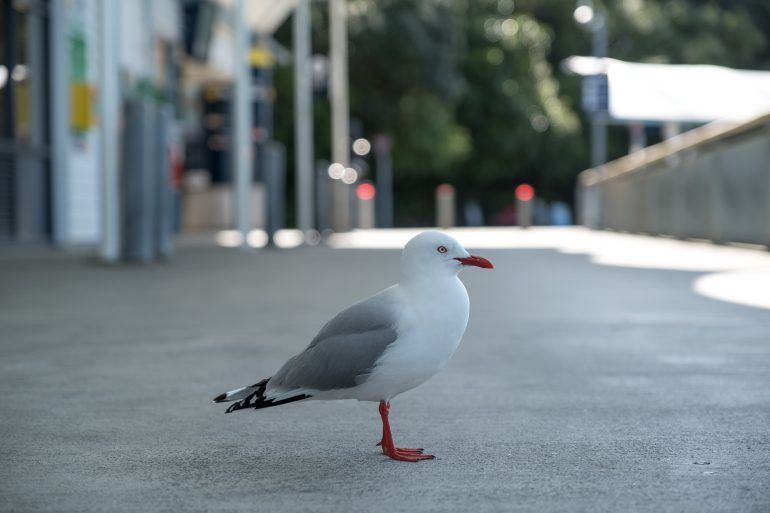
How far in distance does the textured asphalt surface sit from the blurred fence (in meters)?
6.96

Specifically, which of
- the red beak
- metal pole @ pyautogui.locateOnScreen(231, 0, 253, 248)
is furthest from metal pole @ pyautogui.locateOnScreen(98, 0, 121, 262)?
the red beak

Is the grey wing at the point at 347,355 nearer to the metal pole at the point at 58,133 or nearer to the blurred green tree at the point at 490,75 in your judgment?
the metal pole at the point at 58,133

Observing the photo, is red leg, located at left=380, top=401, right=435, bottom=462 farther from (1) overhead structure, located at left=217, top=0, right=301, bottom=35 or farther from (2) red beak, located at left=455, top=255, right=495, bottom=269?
(1) overhead structure, located at left=217, top=0, right=301, bottom=35

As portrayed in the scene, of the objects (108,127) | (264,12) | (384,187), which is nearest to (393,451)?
(108,127)

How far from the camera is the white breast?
3.67m

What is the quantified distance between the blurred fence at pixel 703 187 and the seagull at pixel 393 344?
12204 millimetres

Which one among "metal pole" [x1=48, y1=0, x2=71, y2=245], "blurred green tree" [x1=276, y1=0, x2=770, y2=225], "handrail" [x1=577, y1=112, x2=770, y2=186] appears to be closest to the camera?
"handrail" [x1=577, y1=112, x2=770, y2=186]

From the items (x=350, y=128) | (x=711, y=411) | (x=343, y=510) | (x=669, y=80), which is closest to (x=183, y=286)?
(x=711, y=411)

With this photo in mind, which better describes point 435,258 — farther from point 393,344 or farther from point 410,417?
point 410,417

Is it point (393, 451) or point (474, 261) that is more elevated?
point (474, 261)

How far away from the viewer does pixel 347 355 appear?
12.2ft

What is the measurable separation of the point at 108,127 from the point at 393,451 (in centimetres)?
1164

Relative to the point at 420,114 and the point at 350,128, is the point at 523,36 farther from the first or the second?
the point at 350,128

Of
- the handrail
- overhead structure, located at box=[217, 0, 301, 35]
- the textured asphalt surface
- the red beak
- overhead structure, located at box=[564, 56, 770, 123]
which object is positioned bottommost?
the textured asphalt surface
